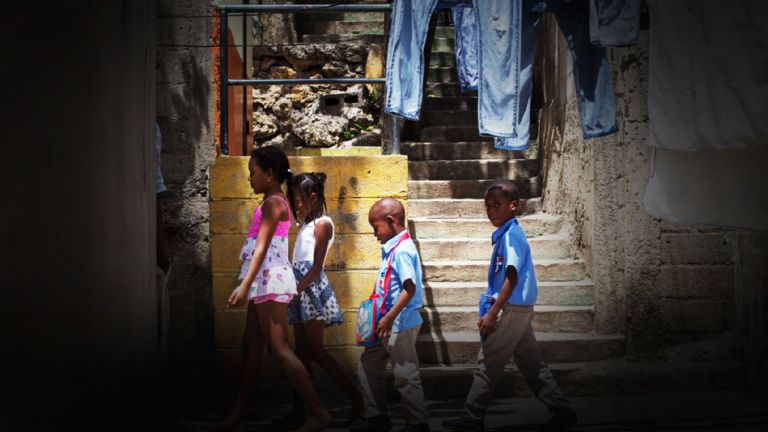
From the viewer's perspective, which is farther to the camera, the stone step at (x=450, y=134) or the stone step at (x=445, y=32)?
the stone step at (x=445, y=32)

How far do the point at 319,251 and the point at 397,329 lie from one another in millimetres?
699

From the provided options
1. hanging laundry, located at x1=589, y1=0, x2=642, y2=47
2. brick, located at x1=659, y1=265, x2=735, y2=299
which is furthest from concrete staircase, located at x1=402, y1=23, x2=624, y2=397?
hanging laundry, located at x1=589, y1=0, x2=642, y2=47

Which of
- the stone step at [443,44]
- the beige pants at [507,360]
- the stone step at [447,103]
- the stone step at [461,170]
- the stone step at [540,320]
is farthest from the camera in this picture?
the stone step at [443,44]

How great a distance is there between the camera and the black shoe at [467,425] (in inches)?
179

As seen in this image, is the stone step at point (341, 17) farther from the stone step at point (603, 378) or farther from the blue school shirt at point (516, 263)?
the blue school shirt at point (516, 263)

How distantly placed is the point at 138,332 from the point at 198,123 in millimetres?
3531

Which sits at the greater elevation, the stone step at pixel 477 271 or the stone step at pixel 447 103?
the stone step at pixel 447 103

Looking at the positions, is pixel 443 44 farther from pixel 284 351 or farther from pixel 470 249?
pixel 284 351

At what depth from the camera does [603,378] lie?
5617 millimetres

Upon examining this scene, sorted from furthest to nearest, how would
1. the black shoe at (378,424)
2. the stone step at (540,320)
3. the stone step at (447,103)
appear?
the stone step at (447,103) → the stone step at (540,320) → the black shoe at (378,424)

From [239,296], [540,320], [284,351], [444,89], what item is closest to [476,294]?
[540,320]

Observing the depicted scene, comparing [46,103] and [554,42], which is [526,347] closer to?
[46,103]

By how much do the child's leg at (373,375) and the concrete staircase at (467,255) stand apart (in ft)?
3.55

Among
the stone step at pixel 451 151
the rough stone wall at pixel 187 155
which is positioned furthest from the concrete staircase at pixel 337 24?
the rough stone wall at pixel 187 155
